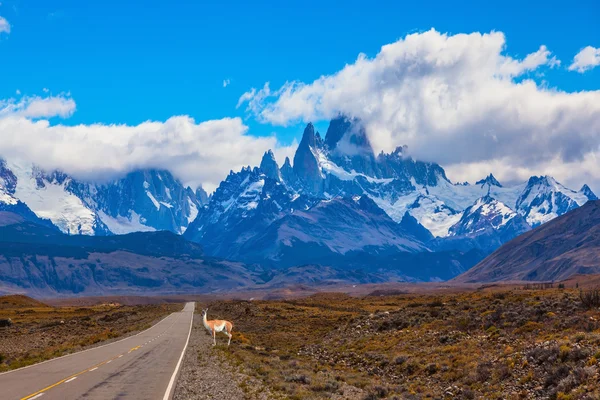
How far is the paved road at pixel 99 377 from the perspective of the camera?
24188mm

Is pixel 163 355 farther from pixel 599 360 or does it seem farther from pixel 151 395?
pixel 599 360

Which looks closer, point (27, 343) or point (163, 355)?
point (163, 355)

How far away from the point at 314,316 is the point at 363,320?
79.4 ft

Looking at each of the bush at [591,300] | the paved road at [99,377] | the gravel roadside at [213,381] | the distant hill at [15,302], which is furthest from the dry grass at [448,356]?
the distant hill at [15,302]

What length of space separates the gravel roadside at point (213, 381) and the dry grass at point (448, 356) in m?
0.93

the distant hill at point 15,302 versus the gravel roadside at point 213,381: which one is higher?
the distant hill at point 15,302

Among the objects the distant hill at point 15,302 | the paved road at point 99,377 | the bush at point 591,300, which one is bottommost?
the paved road at point 99,377

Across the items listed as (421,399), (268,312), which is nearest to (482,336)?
(421,399)

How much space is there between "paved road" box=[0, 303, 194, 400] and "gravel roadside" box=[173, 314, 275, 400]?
0.58m

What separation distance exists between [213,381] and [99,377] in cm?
498

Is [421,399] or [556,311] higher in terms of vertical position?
[556,311]

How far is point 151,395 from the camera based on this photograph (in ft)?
80.4

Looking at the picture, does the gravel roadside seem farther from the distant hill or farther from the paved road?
the distant hill

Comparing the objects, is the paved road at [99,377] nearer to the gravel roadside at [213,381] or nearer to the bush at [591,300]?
the gravel roadside at [213,381]
